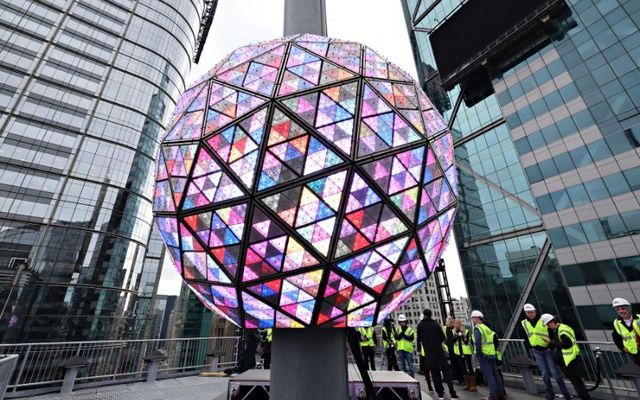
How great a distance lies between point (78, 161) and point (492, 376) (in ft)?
148

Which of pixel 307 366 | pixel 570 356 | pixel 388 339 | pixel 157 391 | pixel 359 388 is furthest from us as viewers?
pixel 388 339

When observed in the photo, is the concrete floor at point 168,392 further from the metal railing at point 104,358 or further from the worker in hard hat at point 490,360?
the metal railing at point 104,358

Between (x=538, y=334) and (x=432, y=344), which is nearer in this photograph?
(x=538, y=334)

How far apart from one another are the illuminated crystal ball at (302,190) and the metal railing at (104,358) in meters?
6.33

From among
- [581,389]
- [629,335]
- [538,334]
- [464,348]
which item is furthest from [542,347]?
[464,348]

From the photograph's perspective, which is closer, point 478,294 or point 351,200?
point 351,200

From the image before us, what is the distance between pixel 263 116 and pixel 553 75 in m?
34.3

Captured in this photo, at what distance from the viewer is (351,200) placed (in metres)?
2.22

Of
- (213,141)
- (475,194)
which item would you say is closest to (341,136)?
(213,141)

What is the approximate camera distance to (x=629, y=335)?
5.18 metres

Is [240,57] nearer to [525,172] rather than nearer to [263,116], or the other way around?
[263,116]

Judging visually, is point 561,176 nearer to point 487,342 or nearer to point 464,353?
point 464,353

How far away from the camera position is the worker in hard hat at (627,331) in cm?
505

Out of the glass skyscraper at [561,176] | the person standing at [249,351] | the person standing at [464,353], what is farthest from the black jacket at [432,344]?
the glass skyscraper at [561,176]
